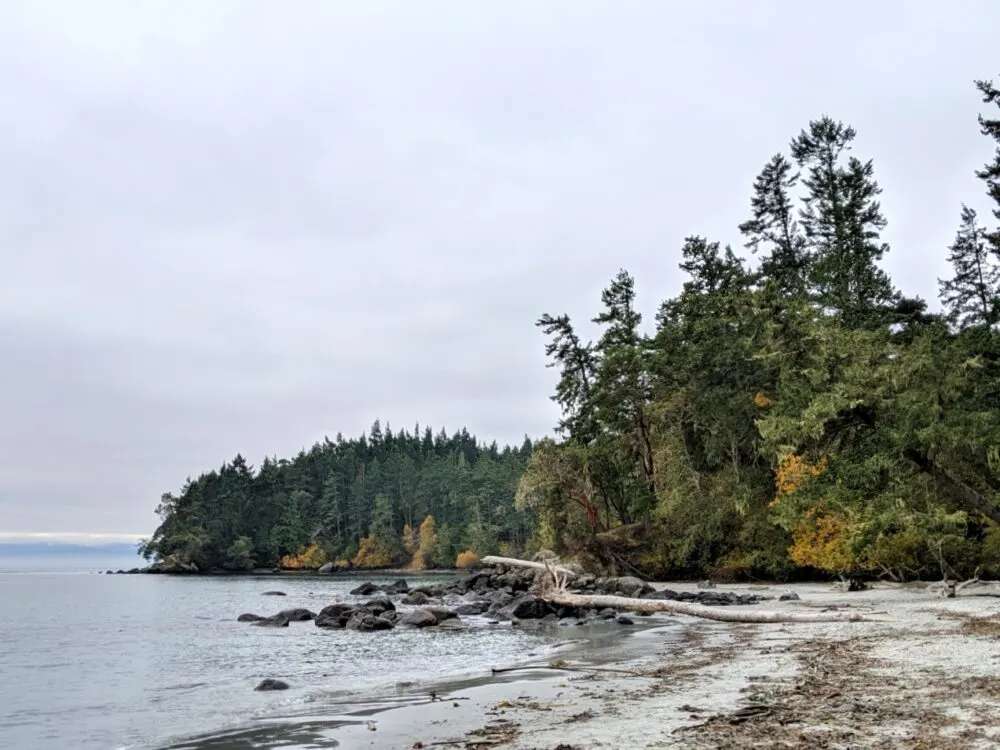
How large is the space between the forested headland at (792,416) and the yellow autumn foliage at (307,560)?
270ft

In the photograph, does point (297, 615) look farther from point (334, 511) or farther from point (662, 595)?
point (334, 511)

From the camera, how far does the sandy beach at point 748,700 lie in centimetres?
673

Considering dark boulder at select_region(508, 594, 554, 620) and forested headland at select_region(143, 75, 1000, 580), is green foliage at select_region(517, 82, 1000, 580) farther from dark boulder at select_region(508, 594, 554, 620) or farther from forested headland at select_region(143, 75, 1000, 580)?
dark boulder at select_region(508, 594, 554, 620)

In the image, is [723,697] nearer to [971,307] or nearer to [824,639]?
[824,639]

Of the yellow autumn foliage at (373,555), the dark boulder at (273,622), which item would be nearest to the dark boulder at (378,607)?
the dark boulder at (273,622)

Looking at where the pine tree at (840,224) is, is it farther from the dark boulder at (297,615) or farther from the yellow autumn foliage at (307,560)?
the yellow autumn foliage at (307,560)

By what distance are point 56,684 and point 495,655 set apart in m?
9.53

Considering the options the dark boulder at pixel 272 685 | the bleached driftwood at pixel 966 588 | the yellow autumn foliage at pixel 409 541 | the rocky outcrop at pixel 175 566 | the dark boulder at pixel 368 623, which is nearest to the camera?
the dark boulder at pixel 272 685

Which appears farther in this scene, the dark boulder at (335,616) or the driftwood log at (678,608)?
the dark boulder at (335,616)

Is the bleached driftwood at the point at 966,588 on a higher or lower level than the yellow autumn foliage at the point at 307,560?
higher

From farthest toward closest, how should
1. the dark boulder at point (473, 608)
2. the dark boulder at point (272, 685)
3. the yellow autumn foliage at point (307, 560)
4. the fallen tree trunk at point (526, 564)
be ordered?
the yellow autumn foliage at point (307, 560)
the fallen tree trunk at point (526, 564)
the dark boulder at point (473, 608)
the dark boulder at point (272, 685)

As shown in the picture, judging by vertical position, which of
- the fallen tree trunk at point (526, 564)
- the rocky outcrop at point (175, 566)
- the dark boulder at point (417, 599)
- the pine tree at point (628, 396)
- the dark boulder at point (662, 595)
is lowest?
the rocky outcrop at point (175, 566)

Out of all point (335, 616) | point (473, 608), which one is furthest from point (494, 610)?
point (335, 616)

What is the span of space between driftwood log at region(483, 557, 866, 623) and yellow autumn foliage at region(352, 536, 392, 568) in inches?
3715
